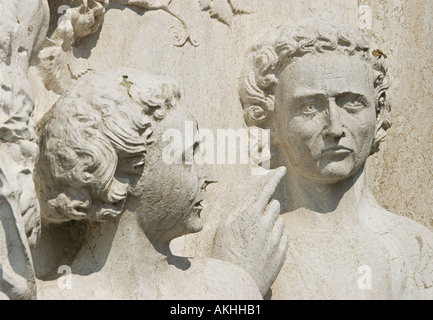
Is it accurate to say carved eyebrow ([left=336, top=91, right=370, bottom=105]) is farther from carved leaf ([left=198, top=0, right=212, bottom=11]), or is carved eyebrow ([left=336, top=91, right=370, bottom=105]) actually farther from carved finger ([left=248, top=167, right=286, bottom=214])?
carved leaf ([left=198, top=0, right=212, bottom=11])

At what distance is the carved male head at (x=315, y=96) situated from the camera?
18.9ft

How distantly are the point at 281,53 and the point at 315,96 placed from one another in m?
0.23

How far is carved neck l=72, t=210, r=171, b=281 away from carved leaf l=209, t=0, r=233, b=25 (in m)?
1.23

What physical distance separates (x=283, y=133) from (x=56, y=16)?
3.61ft

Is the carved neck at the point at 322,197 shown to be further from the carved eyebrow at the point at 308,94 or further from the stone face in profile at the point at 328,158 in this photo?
the carved eyebrow at the point at 308,94

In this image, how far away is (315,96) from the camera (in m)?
5.77

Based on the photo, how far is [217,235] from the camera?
18.4 feet

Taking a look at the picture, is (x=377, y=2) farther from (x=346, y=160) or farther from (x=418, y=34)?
(x=346, y=160)

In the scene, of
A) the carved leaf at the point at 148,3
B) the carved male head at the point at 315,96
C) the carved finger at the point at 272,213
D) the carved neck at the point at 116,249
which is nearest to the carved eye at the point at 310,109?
the carved male head at the point at 315,96

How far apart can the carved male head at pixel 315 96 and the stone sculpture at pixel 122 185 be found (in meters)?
0.81

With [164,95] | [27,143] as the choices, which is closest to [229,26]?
[164,95]

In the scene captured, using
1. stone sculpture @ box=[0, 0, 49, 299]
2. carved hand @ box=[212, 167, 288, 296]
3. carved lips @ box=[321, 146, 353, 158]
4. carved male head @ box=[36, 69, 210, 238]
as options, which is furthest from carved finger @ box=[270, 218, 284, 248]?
stone sculpture @ box=[0, 0, 49, 299]

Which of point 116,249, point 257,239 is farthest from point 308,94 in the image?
point 116,249

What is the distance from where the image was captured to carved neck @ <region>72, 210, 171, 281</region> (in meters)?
4.95
